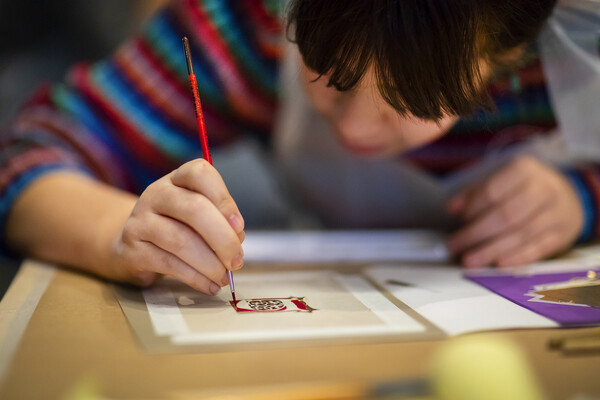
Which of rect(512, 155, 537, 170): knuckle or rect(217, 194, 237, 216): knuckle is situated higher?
rect(512, 155, 537, 170): knuckle

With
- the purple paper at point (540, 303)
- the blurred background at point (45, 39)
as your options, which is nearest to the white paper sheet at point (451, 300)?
the purple paper at point (540, 303)

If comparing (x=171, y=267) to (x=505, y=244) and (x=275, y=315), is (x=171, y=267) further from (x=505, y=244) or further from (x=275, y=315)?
(x=505, y=244)

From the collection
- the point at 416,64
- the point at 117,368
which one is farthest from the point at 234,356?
the point at 416,64

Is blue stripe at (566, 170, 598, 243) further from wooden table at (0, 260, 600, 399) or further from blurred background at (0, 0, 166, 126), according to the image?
blurred background at (0, 0, 166, 126)

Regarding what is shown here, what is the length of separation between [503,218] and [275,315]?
0.26 m

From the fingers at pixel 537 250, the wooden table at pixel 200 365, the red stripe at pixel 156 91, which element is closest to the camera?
the wooden table at pixel 200 365

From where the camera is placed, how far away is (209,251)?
32cm

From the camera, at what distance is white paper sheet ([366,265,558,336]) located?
31 cm

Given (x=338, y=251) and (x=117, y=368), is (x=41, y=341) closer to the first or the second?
(x=117, y=368)

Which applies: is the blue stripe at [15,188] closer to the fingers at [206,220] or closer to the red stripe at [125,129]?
the red stripe at [125,129]

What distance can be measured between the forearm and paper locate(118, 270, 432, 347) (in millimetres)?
53

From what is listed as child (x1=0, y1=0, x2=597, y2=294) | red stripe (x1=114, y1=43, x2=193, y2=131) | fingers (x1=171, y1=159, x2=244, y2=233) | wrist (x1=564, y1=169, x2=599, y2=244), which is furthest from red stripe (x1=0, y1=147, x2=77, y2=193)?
wrist (x1=564, y1=169, x2=599, y2=244)

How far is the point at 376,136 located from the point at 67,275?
24cm

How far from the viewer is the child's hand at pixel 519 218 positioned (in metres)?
0.46
